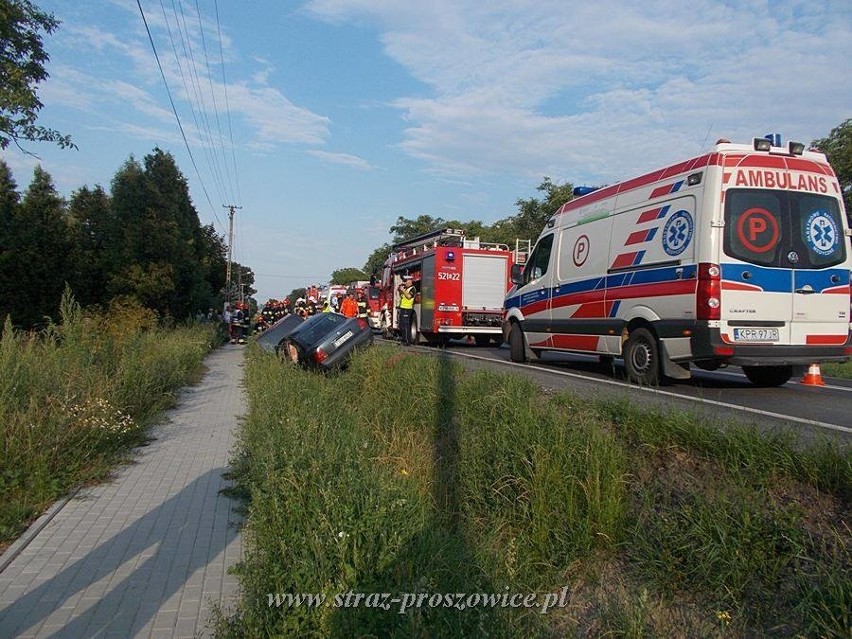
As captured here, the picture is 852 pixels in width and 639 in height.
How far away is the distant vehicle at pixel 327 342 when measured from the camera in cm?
1097

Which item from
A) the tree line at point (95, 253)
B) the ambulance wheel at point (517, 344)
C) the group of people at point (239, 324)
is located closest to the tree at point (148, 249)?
the tree line at point (95, 253)

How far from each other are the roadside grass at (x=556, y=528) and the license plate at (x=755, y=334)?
2970mm

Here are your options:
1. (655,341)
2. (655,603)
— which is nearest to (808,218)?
(655,341)

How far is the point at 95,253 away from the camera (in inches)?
787

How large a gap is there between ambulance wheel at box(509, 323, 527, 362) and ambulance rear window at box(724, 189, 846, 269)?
5418 mm

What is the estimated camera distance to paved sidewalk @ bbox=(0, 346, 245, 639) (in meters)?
3.75

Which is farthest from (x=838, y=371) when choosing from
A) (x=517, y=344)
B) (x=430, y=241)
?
(x=430, y=241)

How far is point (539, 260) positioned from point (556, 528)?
8.64m

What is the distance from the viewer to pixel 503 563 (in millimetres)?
4094

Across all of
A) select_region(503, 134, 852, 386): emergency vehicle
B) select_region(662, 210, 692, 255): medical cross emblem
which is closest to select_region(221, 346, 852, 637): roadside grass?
select_region(503, 134, 852, 386): emergency vehicle

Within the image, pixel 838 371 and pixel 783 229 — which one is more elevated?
pixel 783 229

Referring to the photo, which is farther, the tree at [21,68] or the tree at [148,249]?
the tree at [148,249]

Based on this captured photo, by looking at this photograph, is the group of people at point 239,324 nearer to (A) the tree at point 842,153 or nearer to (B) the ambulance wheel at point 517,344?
(B) the ambulance wheel at point 517,344

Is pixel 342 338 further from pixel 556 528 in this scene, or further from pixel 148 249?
pixel 148 249
